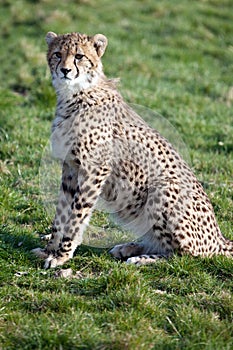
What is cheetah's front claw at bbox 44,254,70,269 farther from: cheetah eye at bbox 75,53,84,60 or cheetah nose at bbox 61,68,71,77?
cheetah eye at bbox 75,53,84,60

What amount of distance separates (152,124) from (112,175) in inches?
89.5

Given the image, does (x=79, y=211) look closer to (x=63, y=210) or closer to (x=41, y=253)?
(x=63, y=210)

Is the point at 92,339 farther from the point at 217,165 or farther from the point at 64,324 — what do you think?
the point at 217,165

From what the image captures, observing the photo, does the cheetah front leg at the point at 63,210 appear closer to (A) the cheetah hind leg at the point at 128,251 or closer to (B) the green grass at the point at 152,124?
(B) the green grass at the point at 152,124

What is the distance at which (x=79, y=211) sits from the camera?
4.31 meters

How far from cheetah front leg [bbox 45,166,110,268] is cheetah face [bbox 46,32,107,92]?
1.78 feet

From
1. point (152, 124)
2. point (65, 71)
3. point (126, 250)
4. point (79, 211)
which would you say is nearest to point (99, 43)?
point (65, 71)

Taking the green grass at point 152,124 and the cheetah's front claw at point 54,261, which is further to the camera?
the cheetah's front claw at point 54,261

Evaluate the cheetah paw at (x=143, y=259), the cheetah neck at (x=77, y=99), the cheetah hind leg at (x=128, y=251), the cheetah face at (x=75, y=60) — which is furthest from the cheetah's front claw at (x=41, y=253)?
the cheetah face at (x=75, y=60)

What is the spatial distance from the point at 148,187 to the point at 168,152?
28cm

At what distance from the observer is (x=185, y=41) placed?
10016 mm

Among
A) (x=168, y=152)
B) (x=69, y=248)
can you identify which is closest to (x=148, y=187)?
(x=168, y=152)

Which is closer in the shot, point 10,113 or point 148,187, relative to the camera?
point 148,187

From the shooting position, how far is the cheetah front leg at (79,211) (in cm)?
430
